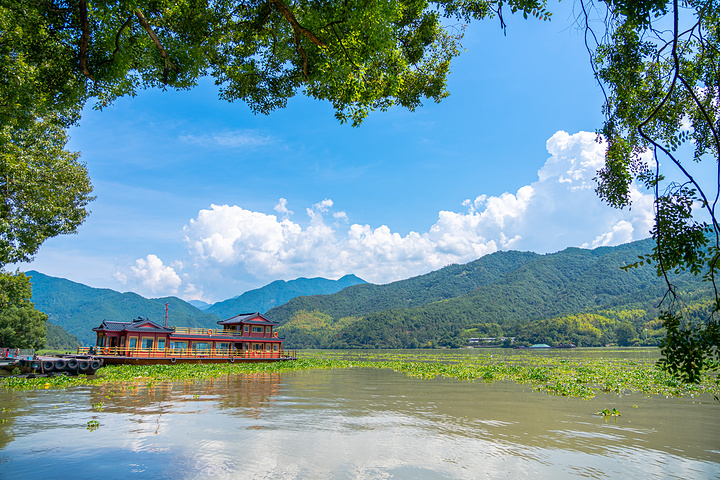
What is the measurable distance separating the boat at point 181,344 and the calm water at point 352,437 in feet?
57.4

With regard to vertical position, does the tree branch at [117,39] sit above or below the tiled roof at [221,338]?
above

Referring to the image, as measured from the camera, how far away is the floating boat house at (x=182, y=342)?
36625mm

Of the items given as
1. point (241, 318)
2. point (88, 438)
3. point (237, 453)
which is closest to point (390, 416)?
point (237, 453)

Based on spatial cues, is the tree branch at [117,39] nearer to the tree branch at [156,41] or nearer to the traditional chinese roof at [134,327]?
the tree branch at [156,41]

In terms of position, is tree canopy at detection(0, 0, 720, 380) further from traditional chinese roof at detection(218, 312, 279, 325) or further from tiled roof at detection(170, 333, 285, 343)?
traditional chinese roof at detection(218, 312, 279, 325)

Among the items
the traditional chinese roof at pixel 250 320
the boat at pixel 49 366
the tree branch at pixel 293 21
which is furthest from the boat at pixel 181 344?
the tree branch at pixel 293 21

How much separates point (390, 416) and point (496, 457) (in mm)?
6050

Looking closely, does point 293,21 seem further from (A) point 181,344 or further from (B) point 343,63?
(A) point 181,344

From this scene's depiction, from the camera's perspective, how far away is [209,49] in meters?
9.18

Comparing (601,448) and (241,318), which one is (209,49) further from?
(241,318)

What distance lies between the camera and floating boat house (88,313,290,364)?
120 ft

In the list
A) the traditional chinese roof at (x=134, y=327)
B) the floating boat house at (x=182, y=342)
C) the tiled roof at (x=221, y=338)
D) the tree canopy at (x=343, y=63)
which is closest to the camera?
the tree canopy at (x=343, y=63)

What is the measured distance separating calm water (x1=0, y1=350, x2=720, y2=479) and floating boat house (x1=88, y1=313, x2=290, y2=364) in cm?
1751

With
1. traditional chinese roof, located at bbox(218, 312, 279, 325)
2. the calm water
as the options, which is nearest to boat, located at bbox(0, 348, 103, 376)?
the calm water
